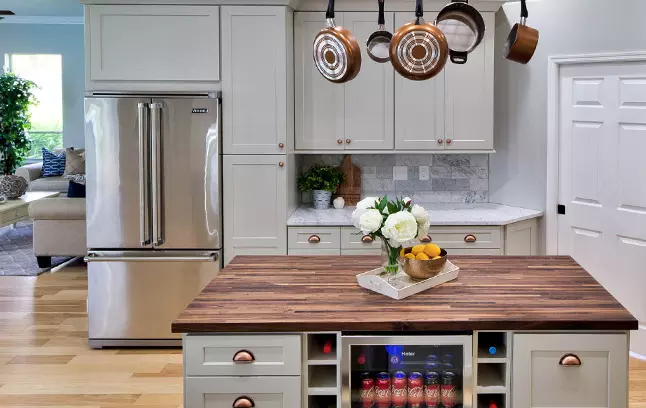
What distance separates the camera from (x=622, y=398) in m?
2.80

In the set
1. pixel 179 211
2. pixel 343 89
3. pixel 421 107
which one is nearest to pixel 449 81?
pixel 421 107

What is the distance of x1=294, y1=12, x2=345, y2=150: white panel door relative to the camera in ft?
17.5

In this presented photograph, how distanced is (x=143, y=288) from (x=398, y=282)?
2.39m

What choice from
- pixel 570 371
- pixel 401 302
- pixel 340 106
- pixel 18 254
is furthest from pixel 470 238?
pixel 18 254

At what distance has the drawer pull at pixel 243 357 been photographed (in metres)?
2.78

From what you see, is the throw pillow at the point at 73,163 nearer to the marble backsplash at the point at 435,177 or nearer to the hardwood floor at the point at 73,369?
the hardwood floor at the point at 73,369

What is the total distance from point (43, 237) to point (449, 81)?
4334 millimetres

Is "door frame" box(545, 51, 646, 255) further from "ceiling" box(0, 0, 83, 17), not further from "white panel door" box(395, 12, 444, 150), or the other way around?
"ceiling" box(0, 0, 83, 17)

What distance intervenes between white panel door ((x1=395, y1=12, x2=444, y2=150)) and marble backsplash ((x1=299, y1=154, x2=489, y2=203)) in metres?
0.46

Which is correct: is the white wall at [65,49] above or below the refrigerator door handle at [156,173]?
above

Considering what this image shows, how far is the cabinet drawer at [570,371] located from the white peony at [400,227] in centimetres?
54

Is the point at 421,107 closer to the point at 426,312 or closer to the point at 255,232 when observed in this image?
the point at 255,232

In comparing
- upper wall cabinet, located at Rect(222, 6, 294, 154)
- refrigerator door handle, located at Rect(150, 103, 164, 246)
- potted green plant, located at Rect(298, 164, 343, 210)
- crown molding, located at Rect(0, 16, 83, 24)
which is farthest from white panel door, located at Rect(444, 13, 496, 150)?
crown molding, located at Rect(0, 16, 83, 24)

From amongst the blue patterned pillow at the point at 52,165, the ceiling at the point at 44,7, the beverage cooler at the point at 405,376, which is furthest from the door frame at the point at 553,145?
the blue patterned pillow at the point at 52,165
